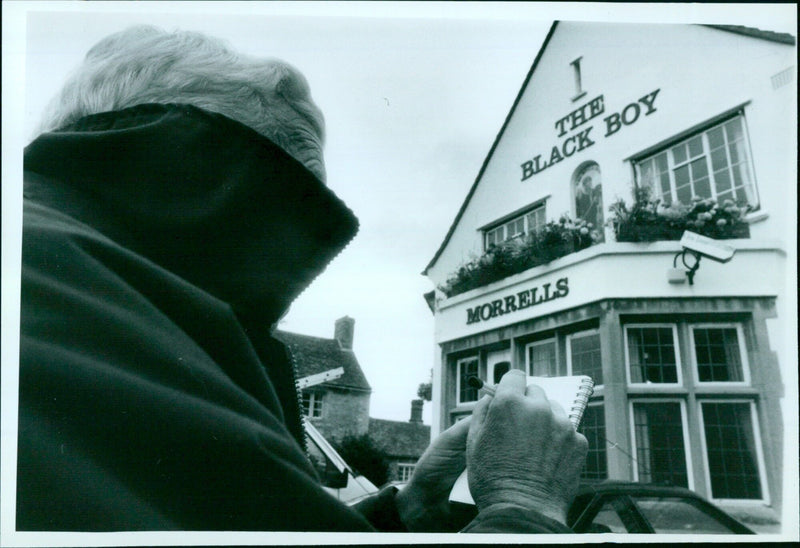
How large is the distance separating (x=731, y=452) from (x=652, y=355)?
296mm

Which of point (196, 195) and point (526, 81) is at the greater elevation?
point (526, 81)

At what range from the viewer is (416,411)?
1678mm

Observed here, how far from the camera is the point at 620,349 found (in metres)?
1.61

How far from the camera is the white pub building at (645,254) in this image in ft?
5.03

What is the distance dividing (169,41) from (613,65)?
1282mm

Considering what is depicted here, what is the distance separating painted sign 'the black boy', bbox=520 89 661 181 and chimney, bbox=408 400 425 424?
76 cm

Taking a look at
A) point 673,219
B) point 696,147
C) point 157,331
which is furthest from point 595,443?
point 157,331

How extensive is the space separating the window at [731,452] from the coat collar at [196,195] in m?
1.10

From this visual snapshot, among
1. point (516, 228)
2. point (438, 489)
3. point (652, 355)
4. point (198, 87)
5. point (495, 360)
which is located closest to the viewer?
point (198, 87)

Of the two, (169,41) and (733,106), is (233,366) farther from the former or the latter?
(733,106)

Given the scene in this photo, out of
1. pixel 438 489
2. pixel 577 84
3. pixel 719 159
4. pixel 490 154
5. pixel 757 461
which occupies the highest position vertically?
pixel 577 84

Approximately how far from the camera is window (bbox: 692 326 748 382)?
1515mm

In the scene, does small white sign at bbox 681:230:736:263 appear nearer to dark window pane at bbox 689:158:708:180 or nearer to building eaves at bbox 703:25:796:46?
dark window pane at bbox 689:158:708:180

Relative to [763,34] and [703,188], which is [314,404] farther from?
[763,34]
